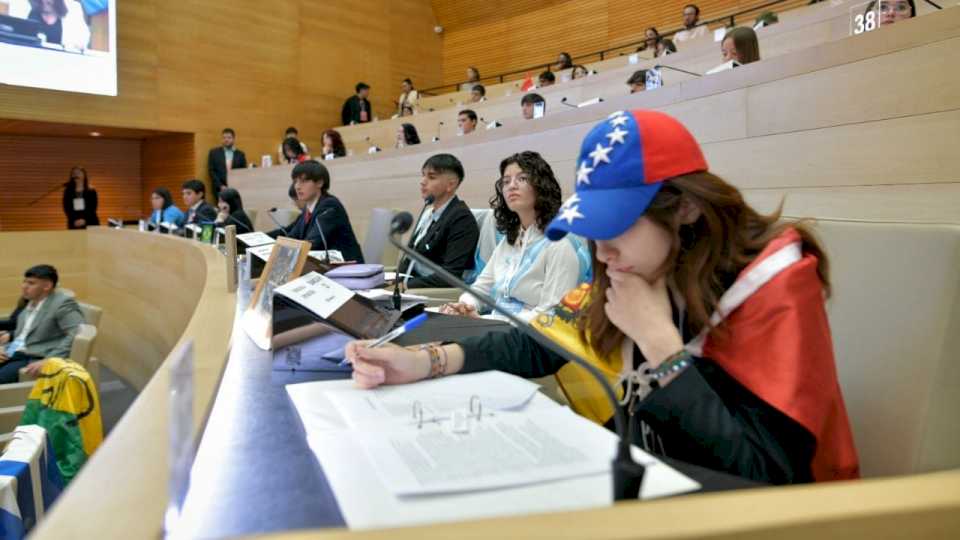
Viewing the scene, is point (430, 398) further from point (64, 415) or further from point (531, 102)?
point (531, 102)

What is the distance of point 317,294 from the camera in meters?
1.08

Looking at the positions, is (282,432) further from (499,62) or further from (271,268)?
(499,62)

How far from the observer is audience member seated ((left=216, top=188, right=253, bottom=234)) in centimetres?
411

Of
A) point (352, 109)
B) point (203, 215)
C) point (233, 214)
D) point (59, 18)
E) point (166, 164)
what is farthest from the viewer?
point (352, 109)

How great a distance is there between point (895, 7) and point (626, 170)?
283 cm

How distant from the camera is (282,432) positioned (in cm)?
72

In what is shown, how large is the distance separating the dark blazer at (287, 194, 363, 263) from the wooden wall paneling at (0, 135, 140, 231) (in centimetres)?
790

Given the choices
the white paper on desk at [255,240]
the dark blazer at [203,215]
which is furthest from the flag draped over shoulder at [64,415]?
the dark blazer at [203,215]

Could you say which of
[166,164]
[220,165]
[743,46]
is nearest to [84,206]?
[166,164]

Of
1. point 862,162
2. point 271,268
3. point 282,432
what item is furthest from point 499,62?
point 282,432

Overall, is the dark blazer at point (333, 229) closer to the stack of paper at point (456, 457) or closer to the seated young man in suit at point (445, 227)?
the seated young man in suit at point (445, 227)

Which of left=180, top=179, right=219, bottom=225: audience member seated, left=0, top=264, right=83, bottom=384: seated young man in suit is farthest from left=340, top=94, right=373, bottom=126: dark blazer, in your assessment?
left=0, top=264, right=83, bottom=384: seated young man in suit

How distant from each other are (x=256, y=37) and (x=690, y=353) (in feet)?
32.5

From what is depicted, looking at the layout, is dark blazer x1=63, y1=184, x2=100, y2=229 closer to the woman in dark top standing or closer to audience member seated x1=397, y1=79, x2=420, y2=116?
the woman in dark top standing
